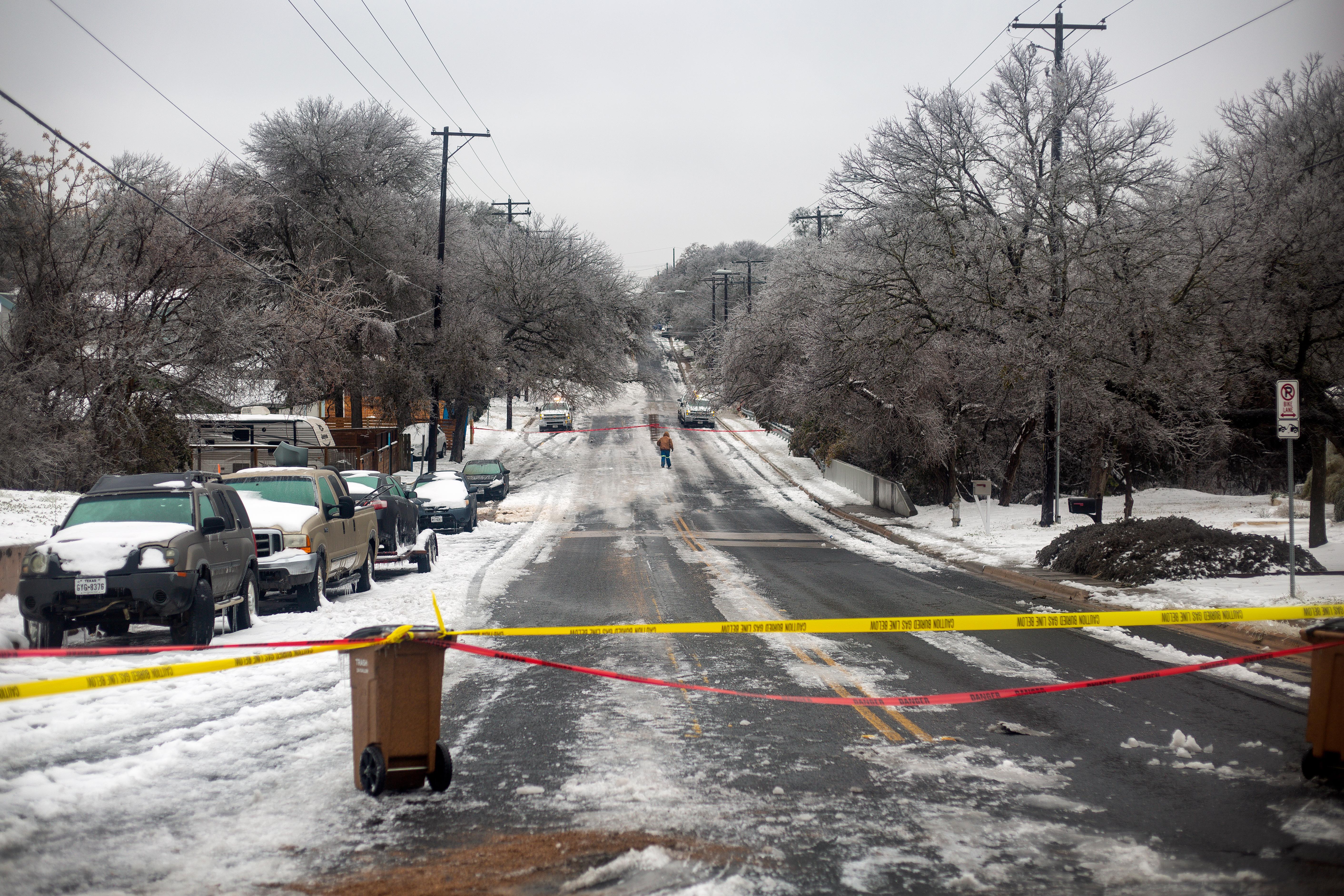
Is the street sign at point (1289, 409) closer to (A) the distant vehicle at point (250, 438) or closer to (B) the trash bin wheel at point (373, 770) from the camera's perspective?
(B) the trash bin wheel at point (373, 770)

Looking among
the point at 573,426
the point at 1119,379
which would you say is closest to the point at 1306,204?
the point at 1119,379

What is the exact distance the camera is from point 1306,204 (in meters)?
16.1

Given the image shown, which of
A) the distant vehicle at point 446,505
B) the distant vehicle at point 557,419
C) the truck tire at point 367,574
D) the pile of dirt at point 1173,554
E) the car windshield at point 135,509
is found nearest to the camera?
the car windshield at point 135,509

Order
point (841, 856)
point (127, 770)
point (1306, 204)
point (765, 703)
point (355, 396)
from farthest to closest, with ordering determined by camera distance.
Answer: point (355, 396)
point (1306, 204)
point (765, 703)
point (127, 770)
point (841, 856)

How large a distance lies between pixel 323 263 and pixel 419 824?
33.9 m

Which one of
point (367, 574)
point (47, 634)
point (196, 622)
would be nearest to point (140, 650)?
point (196, 622)

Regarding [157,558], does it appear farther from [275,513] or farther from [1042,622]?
[1042,622]

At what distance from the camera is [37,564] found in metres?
9.30

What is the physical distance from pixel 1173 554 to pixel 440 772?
41.5ft

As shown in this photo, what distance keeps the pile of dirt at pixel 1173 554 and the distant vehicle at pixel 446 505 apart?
1446 centimetres

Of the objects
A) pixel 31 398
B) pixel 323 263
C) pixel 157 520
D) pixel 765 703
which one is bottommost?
pixel 765 703

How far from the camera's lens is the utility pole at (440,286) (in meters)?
38.3

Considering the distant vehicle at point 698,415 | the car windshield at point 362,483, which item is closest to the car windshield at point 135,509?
the car windshield at point 362,483

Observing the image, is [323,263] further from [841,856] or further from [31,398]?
[841,856]
